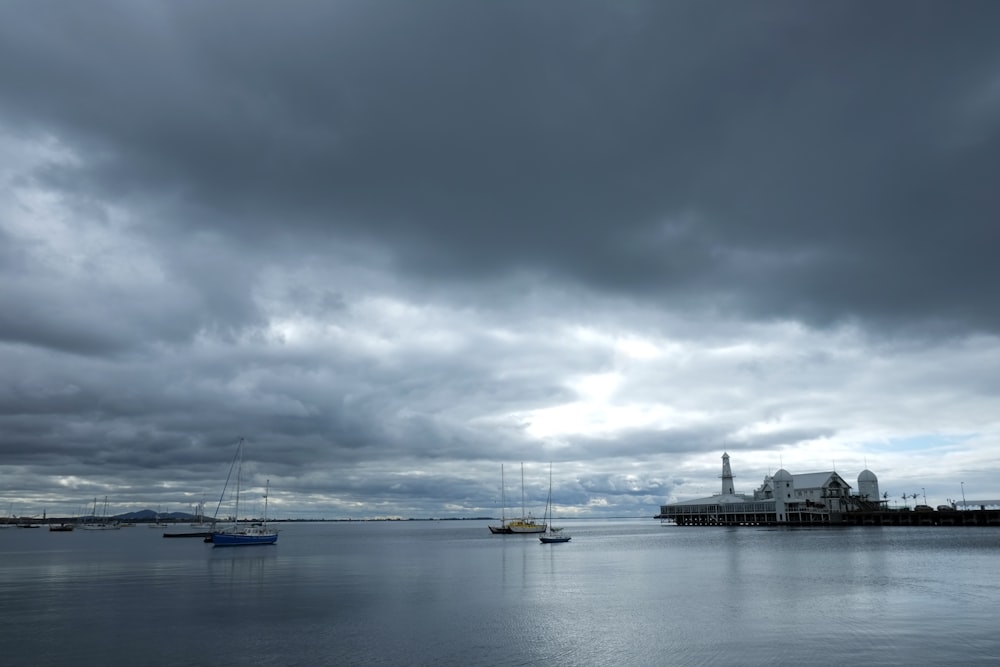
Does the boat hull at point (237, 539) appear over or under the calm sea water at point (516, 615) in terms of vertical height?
under

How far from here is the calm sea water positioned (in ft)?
112

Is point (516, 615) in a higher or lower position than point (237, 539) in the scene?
higher

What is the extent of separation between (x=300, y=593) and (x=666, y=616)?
31259 millimetres

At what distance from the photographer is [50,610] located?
Answer: 4934cm

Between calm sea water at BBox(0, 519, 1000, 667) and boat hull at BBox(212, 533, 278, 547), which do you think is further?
boat hull at BBox(212, 533, 278, 547)

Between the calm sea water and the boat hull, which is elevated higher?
the calm sea water

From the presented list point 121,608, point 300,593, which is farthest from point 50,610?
point 300,593

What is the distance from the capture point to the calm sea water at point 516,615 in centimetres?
3425

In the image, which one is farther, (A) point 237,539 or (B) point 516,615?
(A) point 237,539

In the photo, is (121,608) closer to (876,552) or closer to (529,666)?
(529,666)

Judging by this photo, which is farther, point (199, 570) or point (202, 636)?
point (199, 570)

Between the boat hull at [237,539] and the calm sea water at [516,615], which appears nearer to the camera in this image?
the calm sea water at [516,615]

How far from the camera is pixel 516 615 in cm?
4653

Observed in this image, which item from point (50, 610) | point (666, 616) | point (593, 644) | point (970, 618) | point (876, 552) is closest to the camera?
point (593, 644)
